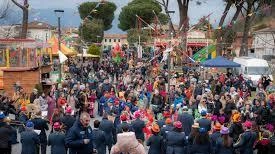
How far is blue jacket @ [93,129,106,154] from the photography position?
14094 mm

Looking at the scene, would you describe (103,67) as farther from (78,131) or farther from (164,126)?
(78,131)

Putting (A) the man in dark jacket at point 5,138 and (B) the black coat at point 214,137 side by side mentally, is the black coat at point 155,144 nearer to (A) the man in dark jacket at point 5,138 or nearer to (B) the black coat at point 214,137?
(B) the black coat at point 214,137

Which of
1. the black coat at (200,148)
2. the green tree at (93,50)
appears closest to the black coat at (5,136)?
the black coat at (200,148)

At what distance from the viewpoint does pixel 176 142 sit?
13016 millimetres

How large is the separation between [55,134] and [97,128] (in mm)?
1276

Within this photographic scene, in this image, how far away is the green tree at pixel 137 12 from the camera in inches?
3880

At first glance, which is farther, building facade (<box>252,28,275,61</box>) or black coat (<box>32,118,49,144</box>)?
building facade (<box>252,28,275,61</box>)

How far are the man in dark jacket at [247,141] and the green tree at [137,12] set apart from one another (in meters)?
82.6

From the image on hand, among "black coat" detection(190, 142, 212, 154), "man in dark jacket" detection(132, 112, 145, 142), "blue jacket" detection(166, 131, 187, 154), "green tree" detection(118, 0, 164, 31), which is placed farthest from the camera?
"green tree" detection(118, 0, 164, 31)

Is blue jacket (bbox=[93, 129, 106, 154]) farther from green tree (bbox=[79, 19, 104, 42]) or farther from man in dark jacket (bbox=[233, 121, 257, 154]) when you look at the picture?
green tree (bbox=[79, 19, 104, 42])

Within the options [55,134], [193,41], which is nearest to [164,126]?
[55,134]

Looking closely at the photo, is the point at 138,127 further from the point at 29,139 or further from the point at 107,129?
the point at 29,139

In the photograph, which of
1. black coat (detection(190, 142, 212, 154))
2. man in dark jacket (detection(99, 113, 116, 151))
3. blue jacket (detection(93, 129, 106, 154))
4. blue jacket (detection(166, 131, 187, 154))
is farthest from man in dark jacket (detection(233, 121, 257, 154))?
man in dark jacket (detection(99, 113, 116, 151))

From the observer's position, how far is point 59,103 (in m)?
20.3
